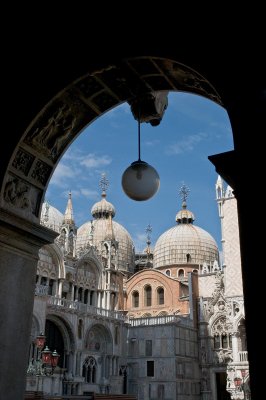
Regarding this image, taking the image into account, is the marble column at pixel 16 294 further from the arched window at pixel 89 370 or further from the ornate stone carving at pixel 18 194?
the arched window at pixel 89 370

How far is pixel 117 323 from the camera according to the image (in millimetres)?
39469

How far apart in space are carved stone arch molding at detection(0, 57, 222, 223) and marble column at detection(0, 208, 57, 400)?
19 cm

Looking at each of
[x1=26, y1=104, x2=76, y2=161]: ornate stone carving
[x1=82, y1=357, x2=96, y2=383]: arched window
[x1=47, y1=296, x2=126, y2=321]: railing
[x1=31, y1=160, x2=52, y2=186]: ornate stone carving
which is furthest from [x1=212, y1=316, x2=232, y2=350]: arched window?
[x1=26, y1=104, x2=76, y2=161]: ornate stone carving

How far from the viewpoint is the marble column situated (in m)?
5.17

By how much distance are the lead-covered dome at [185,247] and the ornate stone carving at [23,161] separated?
52162 millimetres

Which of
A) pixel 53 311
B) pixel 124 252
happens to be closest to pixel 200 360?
pixel 53 311

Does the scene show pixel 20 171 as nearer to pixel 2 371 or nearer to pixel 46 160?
pixel 46 160

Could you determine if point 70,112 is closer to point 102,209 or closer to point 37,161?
point 37,161

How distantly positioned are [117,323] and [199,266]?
1979 cm

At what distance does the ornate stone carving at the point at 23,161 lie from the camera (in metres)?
5.66

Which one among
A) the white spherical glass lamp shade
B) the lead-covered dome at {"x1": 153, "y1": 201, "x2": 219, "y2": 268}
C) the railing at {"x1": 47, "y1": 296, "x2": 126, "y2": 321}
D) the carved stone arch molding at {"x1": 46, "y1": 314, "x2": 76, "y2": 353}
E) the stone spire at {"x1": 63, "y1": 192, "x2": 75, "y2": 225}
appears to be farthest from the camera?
the lead-covered dome at {"x1": 153, "y1": 201, "x2": 219, "y2": 268}

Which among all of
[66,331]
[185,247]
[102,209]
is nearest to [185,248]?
[185,247]

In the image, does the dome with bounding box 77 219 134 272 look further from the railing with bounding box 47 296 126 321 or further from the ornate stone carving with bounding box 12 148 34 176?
the ornate stone carving with bounding box 12 148 34 176

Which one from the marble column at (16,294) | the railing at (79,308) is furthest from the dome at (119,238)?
the marble column at (16,294)
